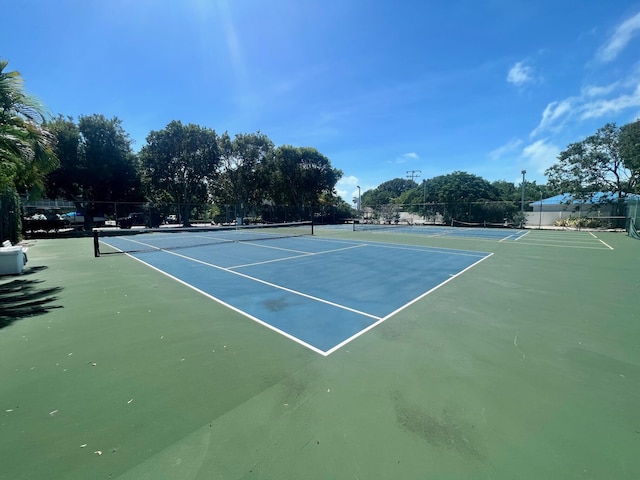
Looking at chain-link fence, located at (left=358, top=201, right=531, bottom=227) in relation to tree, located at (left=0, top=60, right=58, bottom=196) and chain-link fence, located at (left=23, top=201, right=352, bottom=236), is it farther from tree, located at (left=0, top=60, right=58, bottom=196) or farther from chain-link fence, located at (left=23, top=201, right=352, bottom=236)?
tree, located at (left=0, top=60, right=58, bottom=196)

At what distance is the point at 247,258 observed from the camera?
38.2 ft

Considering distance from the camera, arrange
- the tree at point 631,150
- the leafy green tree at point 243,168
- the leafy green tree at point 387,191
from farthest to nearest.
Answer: the leafy green tree at point 387,191, the leafy green tree at point 243,168, the tree at point 631,150

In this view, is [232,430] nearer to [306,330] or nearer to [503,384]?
[306,330]

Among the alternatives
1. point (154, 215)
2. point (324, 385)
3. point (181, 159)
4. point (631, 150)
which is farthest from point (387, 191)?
point (324, 385)

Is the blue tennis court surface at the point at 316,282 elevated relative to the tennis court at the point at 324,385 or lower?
elevated

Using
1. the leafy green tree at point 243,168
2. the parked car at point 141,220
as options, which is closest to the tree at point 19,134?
the parked car at point 141,220

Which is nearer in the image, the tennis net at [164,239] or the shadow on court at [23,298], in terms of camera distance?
the shadow on court at [23,298]

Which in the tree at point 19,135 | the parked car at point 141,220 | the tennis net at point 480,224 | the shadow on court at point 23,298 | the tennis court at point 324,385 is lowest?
the tennis court at point 324,385

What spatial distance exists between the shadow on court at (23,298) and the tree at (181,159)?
27.3 meters

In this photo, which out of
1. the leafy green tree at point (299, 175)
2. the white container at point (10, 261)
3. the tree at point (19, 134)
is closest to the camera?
the tree at point (19, 134)

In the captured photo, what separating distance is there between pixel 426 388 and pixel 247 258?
9.49 meters

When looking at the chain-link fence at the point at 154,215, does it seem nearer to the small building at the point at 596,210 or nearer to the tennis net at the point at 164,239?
the tennis net at the point at 164,239

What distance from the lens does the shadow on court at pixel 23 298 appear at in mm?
5453

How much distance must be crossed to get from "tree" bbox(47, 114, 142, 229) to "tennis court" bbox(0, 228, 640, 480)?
24.2 m
